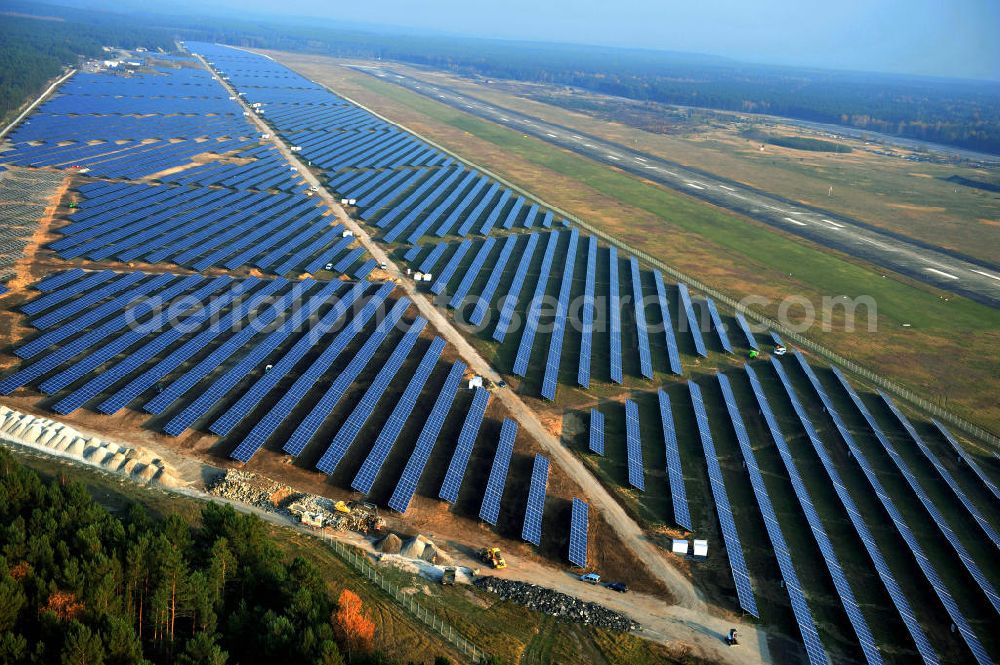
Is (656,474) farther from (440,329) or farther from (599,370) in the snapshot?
(440,329)

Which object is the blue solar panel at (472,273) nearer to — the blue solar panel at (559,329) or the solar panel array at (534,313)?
the solar panel array at (534,313)

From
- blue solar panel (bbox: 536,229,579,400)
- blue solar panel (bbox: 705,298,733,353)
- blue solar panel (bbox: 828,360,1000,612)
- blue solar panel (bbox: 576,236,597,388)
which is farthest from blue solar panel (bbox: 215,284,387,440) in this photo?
blue solar panel (bbox: 828,360,1000,612)

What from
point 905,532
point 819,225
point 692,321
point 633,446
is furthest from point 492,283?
point 819,225

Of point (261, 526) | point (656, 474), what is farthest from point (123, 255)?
point (656, 474)

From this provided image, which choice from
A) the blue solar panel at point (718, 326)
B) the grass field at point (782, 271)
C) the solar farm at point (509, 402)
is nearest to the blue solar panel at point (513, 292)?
the solar farm at point (509, 402)

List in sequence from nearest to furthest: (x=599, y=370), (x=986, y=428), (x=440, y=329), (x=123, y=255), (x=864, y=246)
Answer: (x=986, y=428), (x=599, y=370), (x=440, y=329), (x=123, y=255), (x=864, y=246)

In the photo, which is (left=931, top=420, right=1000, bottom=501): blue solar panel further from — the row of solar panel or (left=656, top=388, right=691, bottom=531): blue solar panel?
(left=656, top=388, right=691, bottom=531): blue solar panel

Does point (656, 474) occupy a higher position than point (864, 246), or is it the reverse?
point (864, 246)

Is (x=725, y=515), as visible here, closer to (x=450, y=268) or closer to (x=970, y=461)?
(x=970, y=461)
